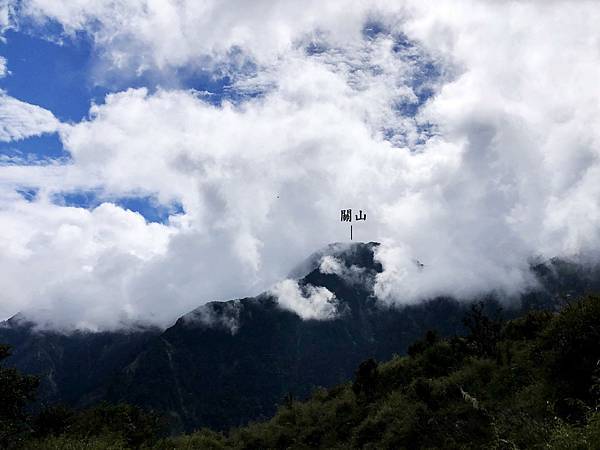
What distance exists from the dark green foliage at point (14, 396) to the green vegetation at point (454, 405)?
44.0 inches

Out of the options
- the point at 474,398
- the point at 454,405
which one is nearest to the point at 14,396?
the point at 454,405

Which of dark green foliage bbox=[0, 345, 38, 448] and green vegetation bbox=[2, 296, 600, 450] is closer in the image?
green vegetation bbox=[2, 296, 600, 450]

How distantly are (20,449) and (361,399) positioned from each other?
1655cm

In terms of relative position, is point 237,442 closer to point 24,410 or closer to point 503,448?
point 24,410

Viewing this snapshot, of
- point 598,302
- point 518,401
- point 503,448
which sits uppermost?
point 598,302

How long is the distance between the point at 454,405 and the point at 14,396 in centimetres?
2010

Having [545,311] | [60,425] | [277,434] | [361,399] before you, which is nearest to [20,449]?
[60,425]

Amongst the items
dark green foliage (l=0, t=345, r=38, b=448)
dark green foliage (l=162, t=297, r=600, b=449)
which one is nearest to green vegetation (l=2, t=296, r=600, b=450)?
dark green foliage (l=162, t=297, r=600, b=449)

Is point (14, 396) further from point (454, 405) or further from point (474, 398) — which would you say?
point (474, 398)

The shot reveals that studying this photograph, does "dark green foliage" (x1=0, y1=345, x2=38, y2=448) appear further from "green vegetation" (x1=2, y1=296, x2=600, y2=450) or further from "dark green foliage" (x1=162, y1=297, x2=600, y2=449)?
"dark green foliage" (x1=162, y1=297, x2=600, y2=449)

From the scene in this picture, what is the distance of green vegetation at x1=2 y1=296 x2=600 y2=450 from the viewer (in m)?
14.6

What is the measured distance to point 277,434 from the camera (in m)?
27.2

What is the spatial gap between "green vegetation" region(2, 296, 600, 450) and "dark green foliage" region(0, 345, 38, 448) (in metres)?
1.12

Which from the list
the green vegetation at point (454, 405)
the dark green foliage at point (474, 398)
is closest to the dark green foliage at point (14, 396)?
the green vegetation at point (454, 405)
